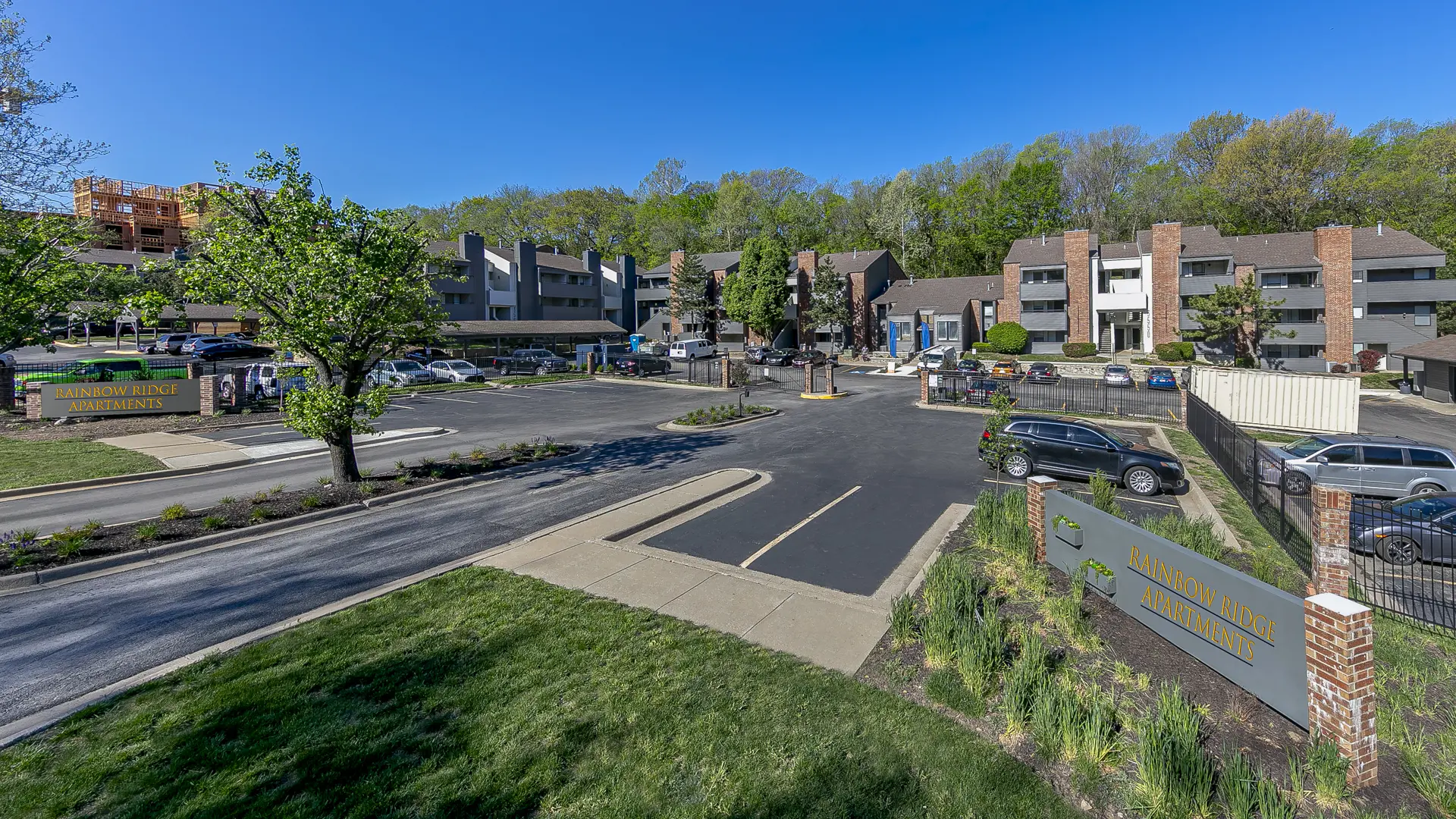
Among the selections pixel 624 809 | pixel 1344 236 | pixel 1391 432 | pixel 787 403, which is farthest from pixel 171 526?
pixel 1344 236

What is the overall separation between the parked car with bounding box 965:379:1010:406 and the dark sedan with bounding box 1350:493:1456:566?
18.8m

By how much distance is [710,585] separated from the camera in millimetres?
9609

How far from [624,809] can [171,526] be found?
37.5ft

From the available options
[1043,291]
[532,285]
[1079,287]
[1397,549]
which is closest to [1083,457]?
[1397,549]

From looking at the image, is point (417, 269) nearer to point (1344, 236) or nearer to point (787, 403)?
point (787, 403)

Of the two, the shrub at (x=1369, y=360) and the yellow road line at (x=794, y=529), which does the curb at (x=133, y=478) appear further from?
the shrub at (x=1369, y=360)

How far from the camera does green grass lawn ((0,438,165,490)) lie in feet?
51.3

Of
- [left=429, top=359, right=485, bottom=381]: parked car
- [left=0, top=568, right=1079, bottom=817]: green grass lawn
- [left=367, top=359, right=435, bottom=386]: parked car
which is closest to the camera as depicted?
[left=0, top=568, right=1079, bottom=817]: green grass lawn

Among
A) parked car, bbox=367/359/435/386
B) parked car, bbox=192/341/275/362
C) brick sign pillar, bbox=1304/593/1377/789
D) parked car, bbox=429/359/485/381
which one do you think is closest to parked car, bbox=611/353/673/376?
parked car, bbox=429/359/485/381

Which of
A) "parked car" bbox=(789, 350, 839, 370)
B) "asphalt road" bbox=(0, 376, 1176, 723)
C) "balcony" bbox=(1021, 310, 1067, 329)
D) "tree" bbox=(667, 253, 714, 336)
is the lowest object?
"asphalt road" bbox=(0, 376, 1176, 723)

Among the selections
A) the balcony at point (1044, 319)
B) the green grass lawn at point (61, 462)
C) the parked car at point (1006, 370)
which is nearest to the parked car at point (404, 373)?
the green grass lawn at point (61, 462)

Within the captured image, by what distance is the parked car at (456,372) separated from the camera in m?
40.7

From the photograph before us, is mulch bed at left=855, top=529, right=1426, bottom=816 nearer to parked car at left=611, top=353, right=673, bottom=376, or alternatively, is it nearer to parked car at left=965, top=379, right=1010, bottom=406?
parked car at left=965, top=379, right=1010, bottom=406

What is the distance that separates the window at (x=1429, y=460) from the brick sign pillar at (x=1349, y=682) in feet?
52.6
